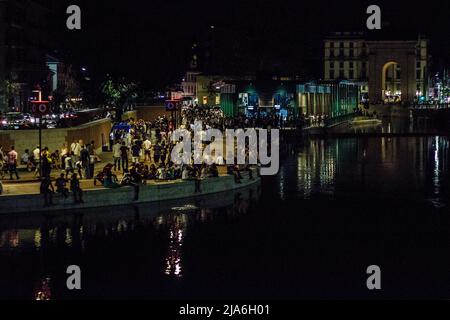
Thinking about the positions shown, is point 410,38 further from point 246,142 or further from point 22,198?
point 22,198

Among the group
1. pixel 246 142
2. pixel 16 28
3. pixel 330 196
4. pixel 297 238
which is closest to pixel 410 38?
pixel 16 28

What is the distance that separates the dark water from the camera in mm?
24125

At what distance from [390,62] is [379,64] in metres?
2.51

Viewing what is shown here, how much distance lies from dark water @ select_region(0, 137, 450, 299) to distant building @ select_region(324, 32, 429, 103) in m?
124

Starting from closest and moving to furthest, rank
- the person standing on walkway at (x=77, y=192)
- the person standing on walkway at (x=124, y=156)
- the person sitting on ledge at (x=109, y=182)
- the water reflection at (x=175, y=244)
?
the water reflection at (x=175, y=244) < the person standing on walkway at (x=77, y=192) < the person sitting on ledge at (x=109, y=182) < the person standing on walkway at (x=124, y=156)

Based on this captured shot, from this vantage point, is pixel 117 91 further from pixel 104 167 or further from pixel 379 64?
pixel 379 64

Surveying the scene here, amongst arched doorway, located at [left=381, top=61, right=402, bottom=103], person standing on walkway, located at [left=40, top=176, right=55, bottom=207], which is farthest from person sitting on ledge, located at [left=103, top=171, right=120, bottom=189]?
arched doorway, located at [left=381, top=61, right=402, bottom=103]

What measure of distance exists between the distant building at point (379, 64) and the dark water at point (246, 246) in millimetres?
124057

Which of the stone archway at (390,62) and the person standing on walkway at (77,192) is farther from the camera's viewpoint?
the stone archway at (390,62)

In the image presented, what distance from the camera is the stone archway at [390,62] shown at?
6491 inches

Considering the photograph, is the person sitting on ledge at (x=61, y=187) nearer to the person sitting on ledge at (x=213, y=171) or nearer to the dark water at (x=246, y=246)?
the dark water at (x=246, y=246)

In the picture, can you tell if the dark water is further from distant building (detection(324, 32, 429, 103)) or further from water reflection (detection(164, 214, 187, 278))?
distant building (detection(324, 32, 429, 103))

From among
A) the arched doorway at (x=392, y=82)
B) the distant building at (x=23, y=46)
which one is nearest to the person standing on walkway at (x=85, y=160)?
the distant building at (x=23, y=46)

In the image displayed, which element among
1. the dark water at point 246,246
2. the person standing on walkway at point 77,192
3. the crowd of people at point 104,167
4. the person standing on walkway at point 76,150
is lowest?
the dark water at point 246,246
